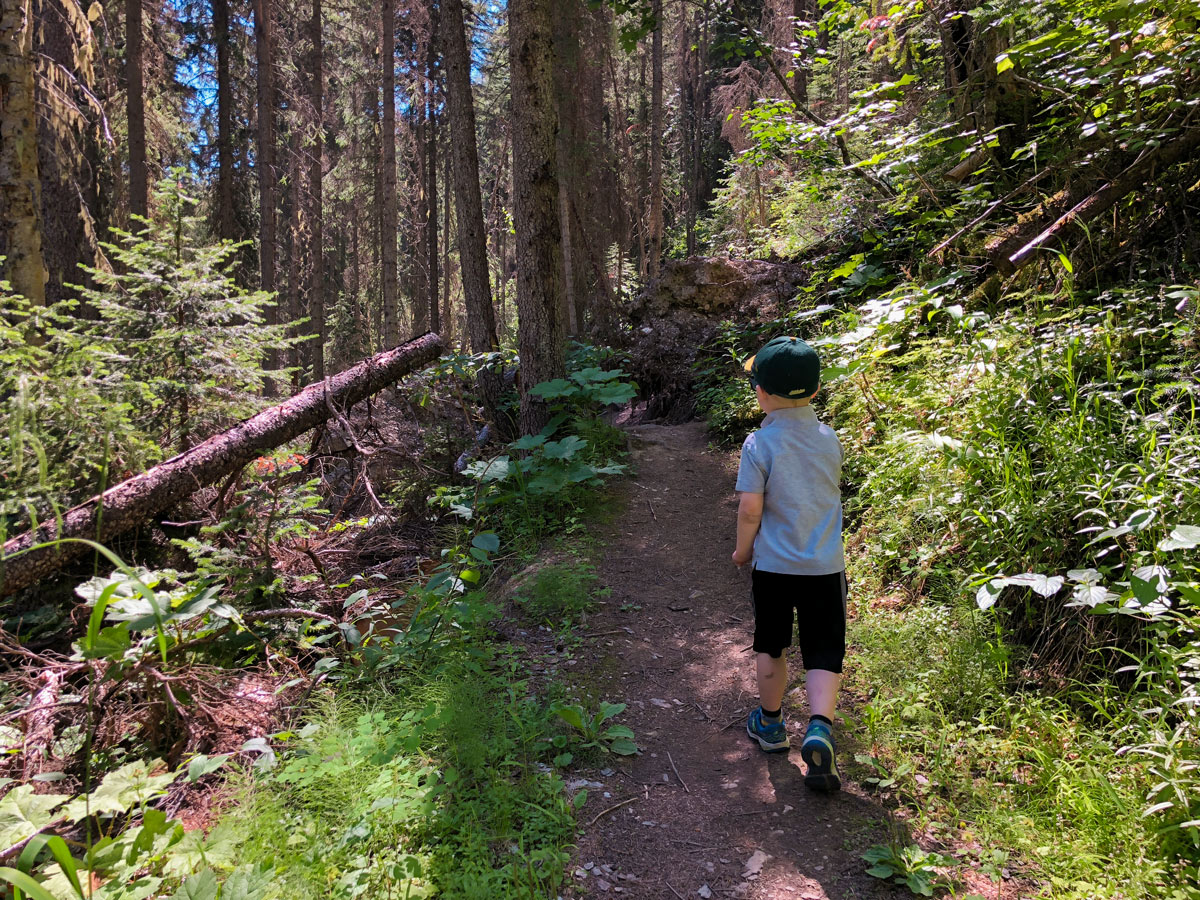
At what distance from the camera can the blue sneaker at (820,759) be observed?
278cm

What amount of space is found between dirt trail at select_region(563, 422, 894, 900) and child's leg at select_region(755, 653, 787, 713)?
27 cm

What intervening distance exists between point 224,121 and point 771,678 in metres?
16.4

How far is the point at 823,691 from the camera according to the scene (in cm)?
290

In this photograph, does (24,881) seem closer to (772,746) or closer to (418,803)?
(418,803)

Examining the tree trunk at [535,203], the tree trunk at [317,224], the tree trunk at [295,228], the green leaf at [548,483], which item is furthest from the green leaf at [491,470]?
the tree trunk at [295,228]

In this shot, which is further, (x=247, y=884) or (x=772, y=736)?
(x=772, y=736)

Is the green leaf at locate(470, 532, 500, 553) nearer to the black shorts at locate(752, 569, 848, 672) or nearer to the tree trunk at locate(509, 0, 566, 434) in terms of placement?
the black shorts at locate(752, 569, 848, 672)

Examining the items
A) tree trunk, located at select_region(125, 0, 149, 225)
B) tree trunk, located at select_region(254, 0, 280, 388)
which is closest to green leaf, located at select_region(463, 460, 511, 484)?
tree trunk, located at select_region(125, 0, 149, 225)

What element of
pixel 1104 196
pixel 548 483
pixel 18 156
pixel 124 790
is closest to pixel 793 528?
pixel 124 790

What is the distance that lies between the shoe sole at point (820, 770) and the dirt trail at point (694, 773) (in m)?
0.09

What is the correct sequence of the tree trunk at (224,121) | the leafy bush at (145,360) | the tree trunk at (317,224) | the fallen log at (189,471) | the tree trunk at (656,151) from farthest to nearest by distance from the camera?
the tree trunk at (656,151), the tree trunk at (317,224), the tree trunk at (224,121), the leafy bush at (145,360), the fallen log at (189,471)

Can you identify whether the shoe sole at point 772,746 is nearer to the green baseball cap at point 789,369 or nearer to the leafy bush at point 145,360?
the green baseball cap at point 789,369

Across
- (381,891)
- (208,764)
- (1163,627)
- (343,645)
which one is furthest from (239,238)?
(1163,627)

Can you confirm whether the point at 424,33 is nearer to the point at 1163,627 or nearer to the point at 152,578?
the point at 152,578
